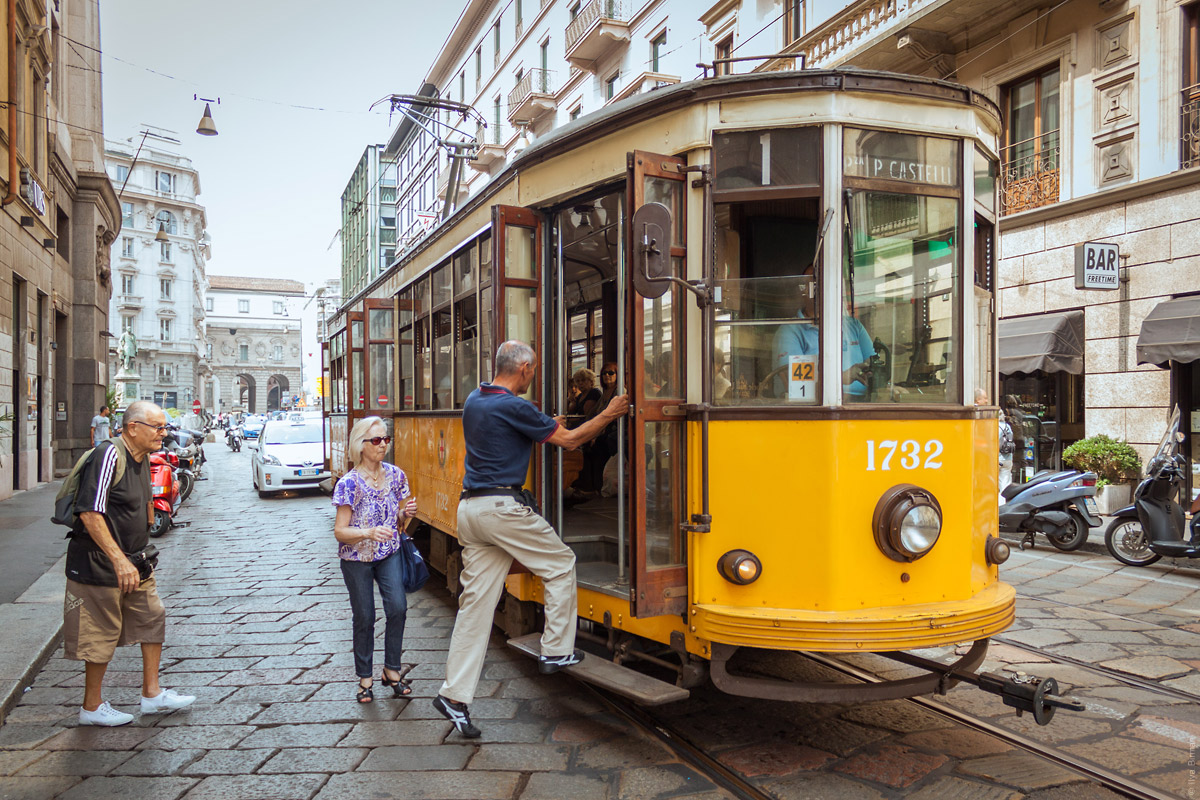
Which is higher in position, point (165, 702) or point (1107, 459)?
point (1107, 459)

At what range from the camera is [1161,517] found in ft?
26.9

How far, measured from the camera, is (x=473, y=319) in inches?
226

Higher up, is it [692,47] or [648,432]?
[692,47]

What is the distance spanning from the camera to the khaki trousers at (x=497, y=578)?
408 cm

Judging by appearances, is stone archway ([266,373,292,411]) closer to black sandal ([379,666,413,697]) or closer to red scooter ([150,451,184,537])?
red scooter ([150,451,184,537])

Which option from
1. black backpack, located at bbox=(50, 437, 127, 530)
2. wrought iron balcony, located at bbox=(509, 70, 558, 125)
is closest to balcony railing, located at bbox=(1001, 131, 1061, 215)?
black backpack, located at bbox=(50, 437, 127, 530)

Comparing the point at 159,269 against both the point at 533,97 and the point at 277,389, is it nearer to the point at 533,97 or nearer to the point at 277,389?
the point at 277,389

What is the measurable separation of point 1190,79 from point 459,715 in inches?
464

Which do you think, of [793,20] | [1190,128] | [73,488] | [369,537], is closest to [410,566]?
[369,537]

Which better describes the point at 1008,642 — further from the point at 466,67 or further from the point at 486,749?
the point at 466,67

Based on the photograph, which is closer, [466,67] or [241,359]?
[466,67]

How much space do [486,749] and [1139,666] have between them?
378 cm

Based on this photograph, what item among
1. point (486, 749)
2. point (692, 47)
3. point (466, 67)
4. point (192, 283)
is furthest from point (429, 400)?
point (192, 283)

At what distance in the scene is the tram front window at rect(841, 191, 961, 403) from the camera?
379 cm
